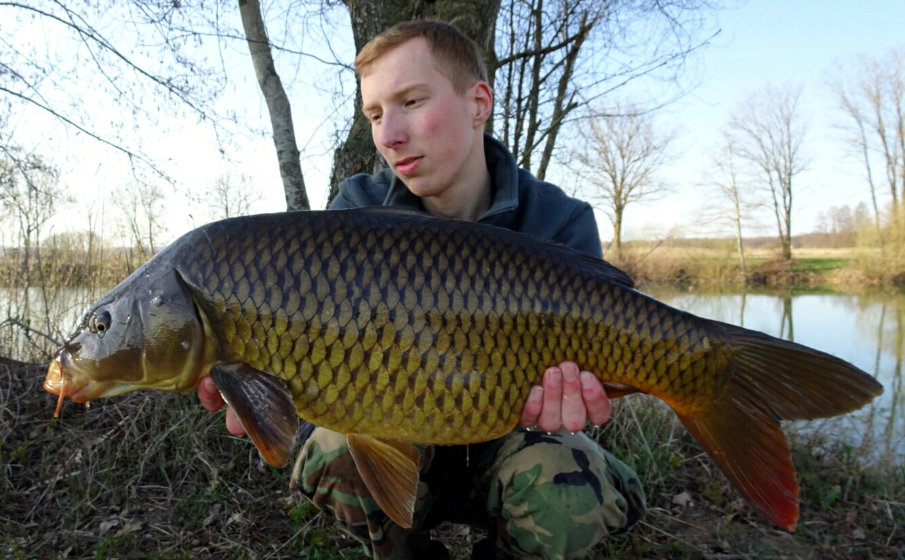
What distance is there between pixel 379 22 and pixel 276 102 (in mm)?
838

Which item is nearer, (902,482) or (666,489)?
(666,489)

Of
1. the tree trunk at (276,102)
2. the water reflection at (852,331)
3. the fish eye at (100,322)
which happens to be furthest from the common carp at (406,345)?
the water reflection at (852,331)

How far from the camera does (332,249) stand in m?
1.19

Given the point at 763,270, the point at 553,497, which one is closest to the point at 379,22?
the point at 553,497

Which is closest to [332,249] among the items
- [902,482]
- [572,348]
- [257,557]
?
[572,348]

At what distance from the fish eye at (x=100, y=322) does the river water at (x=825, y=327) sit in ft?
6.98

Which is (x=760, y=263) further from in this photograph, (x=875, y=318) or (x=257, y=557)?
(x=257, y=557)

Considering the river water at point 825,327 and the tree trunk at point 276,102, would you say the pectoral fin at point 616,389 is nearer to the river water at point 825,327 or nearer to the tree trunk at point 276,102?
the tree trunk at point 276,102

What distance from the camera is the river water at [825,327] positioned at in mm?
3387

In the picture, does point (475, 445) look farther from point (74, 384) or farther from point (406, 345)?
point (74, 384)

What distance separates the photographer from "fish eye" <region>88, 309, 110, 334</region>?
1.16 metres

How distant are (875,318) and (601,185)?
21.3 ft

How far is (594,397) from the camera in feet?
4.23

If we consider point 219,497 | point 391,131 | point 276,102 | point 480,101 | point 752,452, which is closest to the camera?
point 752,452
